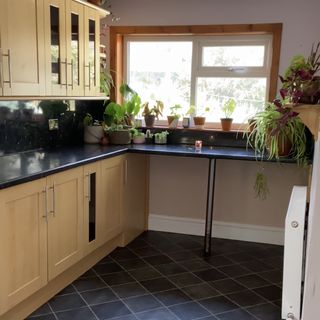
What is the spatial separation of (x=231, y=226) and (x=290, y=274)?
2191 mm

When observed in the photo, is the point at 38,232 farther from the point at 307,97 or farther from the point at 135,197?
the point at 307,97

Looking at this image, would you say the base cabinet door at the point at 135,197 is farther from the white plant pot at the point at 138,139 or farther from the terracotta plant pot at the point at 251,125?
the terracotta plant pot at the point at 251,125

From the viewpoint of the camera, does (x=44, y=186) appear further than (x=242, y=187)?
No

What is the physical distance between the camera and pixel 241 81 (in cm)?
377

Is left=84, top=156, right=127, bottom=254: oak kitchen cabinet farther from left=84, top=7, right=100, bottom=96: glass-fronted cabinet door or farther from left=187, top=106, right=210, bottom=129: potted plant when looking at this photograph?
left=187, top=106, right=210, bottom=129: potted plant

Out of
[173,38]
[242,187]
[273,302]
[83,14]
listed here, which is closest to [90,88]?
[83,14]

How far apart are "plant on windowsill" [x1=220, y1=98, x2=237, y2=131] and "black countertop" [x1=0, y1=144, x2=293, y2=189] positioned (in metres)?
0.23

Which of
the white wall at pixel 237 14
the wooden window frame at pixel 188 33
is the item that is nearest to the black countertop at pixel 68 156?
the wooden window frame at pixel 188 33

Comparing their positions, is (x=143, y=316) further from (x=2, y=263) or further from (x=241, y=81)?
(x=241, y=81)

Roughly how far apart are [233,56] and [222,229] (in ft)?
5.32

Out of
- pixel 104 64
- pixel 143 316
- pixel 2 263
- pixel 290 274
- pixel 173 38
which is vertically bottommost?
pixel 143 316

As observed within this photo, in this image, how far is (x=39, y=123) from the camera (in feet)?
10.7

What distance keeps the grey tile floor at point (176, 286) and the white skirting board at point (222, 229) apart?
108 millimetres

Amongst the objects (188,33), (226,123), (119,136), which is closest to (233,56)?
(188,33)
